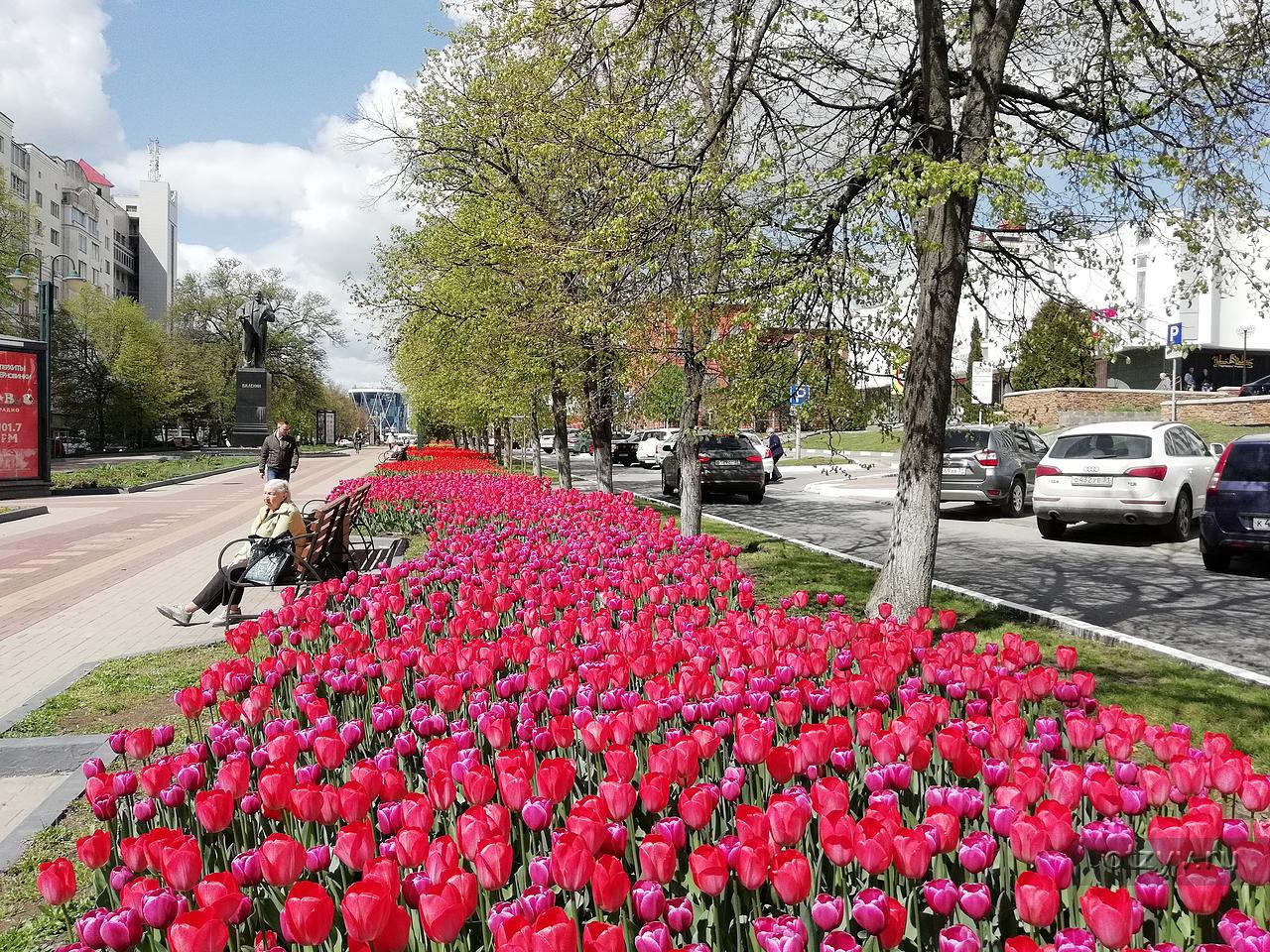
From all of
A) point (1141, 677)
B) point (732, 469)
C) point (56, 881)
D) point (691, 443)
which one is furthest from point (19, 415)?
point (56, 881)

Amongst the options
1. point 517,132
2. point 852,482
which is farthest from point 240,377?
point 517,132

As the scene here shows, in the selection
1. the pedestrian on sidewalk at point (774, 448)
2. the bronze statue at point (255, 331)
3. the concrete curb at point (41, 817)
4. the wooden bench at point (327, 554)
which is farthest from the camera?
the bronze statue at point (255, 331)

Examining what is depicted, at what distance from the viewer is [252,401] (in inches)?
1378

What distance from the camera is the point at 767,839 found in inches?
86.7

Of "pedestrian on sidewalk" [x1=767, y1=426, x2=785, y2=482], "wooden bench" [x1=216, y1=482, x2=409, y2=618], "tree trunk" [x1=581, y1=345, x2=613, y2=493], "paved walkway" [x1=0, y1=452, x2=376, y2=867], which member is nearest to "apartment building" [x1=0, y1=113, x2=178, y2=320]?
"paved walkway" [x1=0, y1=452, x2=376, y2=867]

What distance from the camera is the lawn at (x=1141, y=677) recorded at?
16.9 ft

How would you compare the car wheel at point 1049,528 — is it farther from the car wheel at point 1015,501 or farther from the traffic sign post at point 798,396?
the traffic sign post at point 798,396

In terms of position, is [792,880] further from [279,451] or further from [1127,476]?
[279,451]

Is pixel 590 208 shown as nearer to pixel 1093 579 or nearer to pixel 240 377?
pixel 1093 579

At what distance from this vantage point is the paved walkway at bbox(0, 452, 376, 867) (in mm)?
6266

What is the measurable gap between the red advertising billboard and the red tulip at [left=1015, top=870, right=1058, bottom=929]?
26172 mm

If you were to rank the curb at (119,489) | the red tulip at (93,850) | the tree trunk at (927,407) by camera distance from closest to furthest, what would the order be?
the red tulip at (93,850) → the tree trunk at (927,407) → the curb at (119,489)

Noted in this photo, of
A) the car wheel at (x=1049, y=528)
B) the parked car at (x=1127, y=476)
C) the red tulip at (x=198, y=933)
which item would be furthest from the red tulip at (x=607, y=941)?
the car wheel at (x=1049, y=528)

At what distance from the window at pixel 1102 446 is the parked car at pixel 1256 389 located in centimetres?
3784
